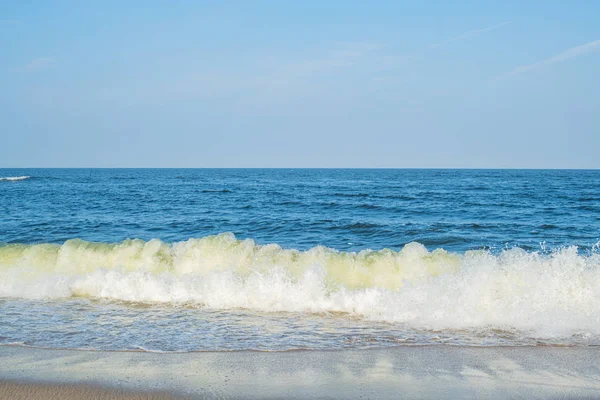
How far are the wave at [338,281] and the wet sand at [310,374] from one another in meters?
1.23

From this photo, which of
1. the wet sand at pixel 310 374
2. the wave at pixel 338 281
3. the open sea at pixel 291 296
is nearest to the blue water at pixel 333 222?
the open sea at pixel 291 296

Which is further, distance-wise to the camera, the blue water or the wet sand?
the blue water

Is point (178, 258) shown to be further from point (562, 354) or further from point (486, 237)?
point (486, 237)

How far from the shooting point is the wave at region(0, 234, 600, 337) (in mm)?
7266

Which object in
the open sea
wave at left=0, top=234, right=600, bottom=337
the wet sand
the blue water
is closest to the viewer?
the wet sand

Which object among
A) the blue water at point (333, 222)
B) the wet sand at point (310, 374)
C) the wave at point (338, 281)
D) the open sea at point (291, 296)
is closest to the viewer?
the wet sand at point (310, 374)

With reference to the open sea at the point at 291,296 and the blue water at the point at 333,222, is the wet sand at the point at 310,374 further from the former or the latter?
the blue water at the point at 333,222

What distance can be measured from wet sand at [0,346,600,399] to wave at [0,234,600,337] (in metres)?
1.23

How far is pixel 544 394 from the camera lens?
4609 mm

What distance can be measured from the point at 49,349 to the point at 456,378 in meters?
4.17

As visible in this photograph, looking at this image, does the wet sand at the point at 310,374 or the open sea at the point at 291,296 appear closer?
the wet sand at the point at 310,374

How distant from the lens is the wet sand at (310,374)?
462 centimetres

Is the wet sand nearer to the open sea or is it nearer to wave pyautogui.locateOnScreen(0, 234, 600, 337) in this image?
the open sea

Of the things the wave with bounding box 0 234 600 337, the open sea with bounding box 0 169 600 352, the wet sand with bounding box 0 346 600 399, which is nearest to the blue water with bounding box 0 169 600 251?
the open sea with bounding box 0 169 600 352
